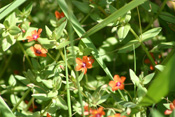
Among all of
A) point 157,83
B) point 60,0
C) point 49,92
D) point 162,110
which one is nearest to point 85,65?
point 49,92

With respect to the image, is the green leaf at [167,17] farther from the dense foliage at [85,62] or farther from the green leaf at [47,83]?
the green leaf at [47,83]

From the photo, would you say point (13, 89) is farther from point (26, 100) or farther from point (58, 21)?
point (58, 21)

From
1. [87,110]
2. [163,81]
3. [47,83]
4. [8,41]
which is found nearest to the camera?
[163,81]

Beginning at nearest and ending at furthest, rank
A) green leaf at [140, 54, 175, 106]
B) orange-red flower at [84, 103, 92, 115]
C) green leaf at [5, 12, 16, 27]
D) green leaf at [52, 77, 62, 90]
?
green leaf at [140, 54, 175, 106], orange-red flower at [84, 103, 92, 115], green leaf at [52, 77, 62, 90], green leaf at [5, 12, 16, 27]

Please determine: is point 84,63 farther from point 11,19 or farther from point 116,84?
point 11,19

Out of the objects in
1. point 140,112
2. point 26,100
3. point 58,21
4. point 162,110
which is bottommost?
point 162,110

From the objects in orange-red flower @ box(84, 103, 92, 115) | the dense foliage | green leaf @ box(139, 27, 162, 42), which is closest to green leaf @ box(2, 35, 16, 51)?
the dense foliage

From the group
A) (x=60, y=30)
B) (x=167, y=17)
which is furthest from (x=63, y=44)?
(x=167, y=17)

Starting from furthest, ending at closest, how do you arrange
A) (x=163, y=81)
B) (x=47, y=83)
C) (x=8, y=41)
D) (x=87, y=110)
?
1. (x=8, y=41)
2. (x=47, y=83)
3. (x=87, y=110)
4. (x=163, y=81)

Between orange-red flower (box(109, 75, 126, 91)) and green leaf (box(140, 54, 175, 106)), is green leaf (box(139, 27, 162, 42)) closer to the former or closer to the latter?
orange-red flower (box(109, 75, 126, 91))

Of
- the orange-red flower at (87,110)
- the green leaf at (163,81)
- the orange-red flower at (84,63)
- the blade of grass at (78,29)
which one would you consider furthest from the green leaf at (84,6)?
the green leaf at (163,81)

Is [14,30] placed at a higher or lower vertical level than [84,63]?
higher
